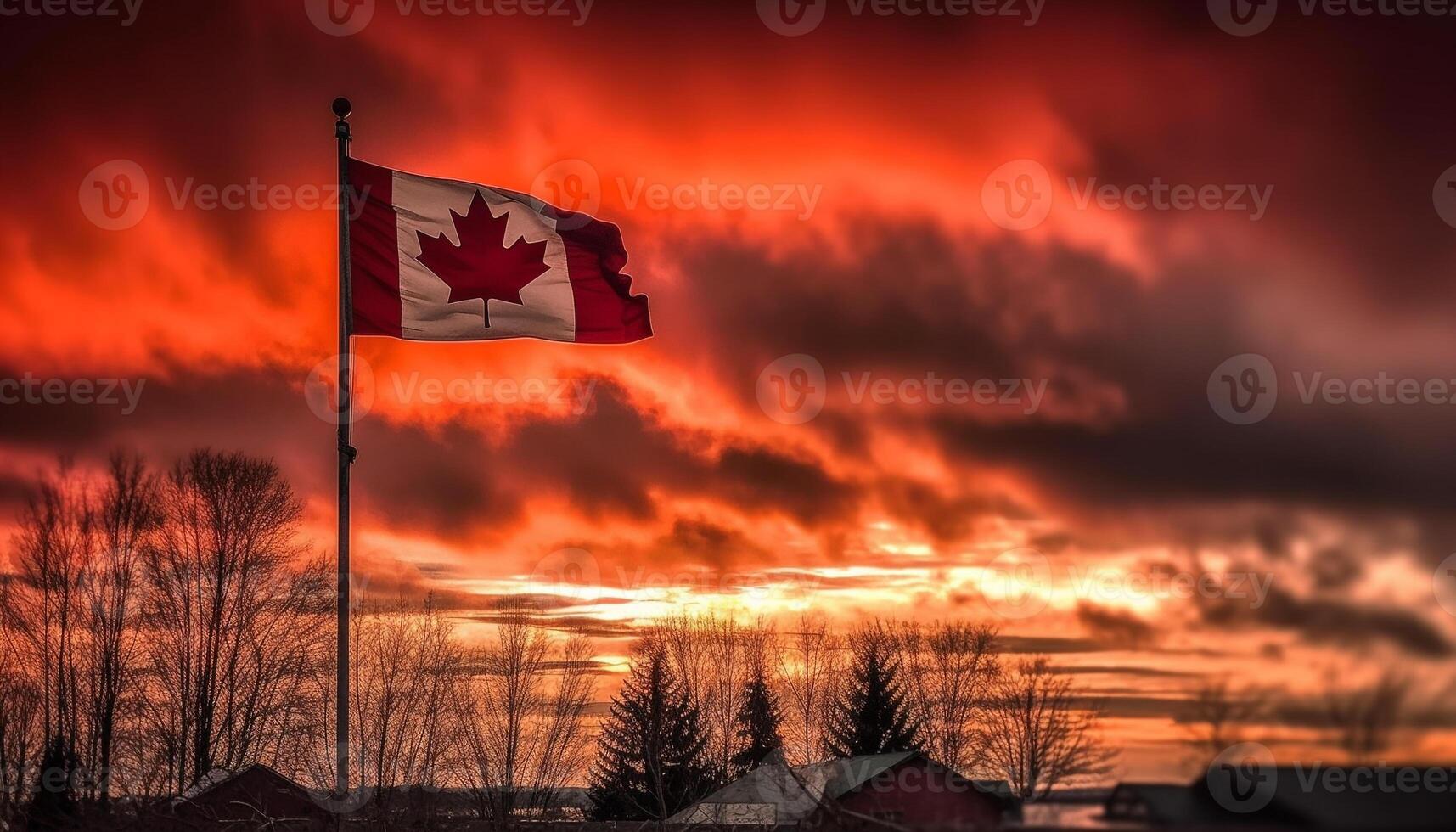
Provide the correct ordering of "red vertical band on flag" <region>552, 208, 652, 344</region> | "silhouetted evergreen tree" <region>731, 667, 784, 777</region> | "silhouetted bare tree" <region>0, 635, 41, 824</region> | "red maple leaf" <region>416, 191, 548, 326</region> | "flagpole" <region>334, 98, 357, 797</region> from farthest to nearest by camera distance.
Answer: "silhouetted evergreen tree" <region>731, 667, 784, 777</region> < "silhouetted bare tree" <region>0, 635, 41, 824</region> < "red vertical band on flag" <region>552, 208, 652, 344</region> < "red maple leaf" <region>416, 191, 548, 326</region> < "flagpole" <region>334, 98, 357, 797</region>

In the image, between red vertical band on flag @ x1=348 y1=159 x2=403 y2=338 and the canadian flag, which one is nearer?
red vertical band on flag @ x1=348 y1=159 x2=403 y2=338

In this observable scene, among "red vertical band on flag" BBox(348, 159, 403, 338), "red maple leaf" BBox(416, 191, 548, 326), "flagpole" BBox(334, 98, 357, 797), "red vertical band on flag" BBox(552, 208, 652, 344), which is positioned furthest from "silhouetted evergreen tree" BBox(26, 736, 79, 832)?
"red vertical band on flag" BBox(552, 208, 652, 344)

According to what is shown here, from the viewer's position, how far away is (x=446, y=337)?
656 inches

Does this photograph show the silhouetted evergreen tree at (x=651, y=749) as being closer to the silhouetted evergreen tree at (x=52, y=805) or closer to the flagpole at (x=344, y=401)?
the silhouetted evergreen tree at (x=52, y=805)

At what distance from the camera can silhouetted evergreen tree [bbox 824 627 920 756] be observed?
55938 millimetres

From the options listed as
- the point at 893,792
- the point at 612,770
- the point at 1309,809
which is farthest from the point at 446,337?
the point at 612,770

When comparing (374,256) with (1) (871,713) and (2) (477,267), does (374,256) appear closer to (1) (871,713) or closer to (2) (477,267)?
(2) (477,267)

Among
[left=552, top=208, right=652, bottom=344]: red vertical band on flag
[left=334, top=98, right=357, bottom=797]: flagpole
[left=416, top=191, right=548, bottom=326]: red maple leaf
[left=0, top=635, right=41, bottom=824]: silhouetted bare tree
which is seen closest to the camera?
[left=334, top=98, right=357, bottom=797]: flagpole

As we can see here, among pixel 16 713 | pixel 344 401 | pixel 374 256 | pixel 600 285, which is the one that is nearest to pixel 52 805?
pixel 344 401

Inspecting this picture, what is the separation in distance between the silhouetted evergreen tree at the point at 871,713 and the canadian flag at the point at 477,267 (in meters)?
41.4

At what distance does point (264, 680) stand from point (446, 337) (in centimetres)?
3443

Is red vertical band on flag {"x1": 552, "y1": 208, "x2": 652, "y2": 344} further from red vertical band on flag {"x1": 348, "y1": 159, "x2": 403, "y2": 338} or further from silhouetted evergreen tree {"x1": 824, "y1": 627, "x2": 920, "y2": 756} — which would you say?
silhouetted evergreen tree {"x1": 824, "y1": 627, "x2": 920, "y2": 756}

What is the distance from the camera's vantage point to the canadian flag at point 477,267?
16.5 meters

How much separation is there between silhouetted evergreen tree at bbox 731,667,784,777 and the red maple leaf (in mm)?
44663
